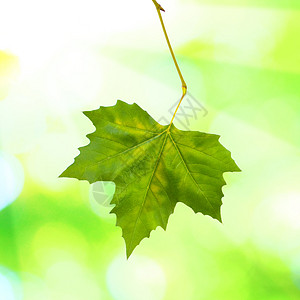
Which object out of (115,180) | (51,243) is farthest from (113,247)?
(115,180)

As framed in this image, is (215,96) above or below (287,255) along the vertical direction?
above

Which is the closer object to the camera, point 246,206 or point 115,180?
point 115,180

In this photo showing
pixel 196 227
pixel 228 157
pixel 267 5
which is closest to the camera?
pixel 228 157

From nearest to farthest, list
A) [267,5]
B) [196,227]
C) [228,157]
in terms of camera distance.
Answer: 1. [228,157]
2. [267,5]
3. [196,227]

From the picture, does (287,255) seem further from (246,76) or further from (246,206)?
(246,76)

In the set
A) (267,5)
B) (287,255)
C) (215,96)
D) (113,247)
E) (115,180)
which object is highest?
(267,5)

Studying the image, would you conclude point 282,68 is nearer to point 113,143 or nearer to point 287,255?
point 287,255
